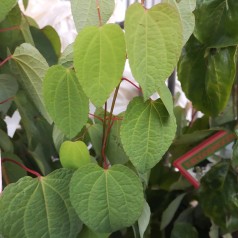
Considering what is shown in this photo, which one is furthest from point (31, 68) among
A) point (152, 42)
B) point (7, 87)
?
point (152, 42)

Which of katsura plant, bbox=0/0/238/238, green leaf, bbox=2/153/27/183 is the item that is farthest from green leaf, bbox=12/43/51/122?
green leaf, bbox=2/153/27/183

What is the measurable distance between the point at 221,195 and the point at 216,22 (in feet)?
1.00

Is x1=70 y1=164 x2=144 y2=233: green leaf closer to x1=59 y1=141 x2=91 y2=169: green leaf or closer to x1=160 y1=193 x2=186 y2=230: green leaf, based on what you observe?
x1=59 y1=141 x2=91 y2=169: green leaf

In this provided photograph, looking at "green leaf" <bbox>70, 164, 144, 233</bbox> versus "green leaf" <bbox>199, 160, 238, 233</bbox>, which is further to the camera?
"green leaf" <bbox>199, 160, 238, 233</bbox>

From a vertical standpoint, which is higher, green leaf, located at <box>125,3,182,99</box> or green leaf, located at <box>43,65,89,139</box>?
green leaf, located at <box>125,3,182,99</box>

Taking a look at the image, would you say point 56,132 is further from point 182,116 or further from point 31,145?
point 182,116

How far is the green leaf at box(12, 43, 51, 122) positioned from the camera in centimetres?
54

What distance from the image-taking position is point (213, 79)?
66cm

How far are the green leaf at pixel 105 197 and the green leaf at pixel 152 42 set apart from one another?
4.5 inches

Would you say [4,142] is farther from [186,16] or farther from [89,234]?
[186,16]

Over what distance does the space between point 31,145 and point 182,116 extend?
1.09 ft

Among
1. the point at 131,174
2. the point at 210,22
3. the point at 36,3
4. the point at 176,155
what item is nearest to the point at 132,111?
the point at 131,174

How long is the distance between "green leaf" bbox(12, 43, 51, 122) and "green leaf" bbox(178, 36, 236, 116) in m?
0.25

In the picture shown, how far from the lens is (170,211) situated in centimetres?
85
